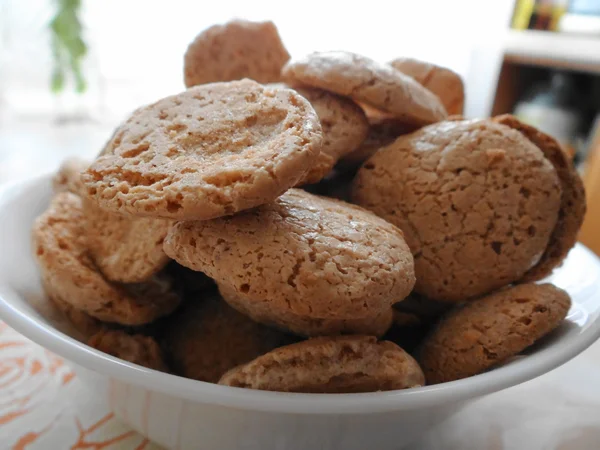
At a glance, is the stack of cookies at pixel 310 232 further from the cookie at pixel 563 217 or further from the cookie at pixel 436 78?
the cookie at pixel 436 78

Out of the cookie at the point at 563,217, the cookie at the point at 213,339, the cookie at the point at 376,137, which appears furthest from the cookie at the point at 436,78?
the cookie at the point at 213,339

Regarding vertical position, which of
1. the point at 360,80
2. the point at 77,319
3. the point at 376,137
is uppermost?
the point at 360,80

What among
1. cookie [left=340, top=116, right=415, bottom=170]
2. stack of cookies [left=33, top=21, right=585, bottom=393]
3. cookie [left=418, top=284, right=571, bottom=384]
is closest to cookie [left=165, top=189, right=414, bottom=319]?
stack of cookies [left=33, top=21, right=585, bottom=393]

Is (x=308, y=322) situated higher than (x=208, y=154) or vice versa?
(x=208, y=154)

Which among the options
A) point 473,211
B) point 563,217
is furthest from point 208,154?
point 563,217

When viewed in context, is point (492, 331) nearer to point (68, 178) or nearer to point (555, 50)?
point (68, 178)

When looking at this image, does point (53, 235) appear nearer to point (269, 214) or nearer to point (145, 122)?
point (145, 122)
